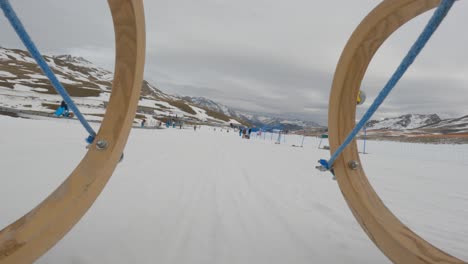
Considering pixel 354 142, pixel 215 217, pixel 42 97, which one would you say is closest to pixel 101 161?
pixel 215 217

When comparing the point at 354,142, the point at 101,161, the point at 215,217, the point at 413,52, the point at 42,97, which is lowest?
the point at 215,217

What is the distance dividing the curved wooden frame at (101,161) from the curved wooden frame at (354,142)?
1.30 m

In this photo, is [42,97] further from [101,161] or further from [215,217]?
[101,161]

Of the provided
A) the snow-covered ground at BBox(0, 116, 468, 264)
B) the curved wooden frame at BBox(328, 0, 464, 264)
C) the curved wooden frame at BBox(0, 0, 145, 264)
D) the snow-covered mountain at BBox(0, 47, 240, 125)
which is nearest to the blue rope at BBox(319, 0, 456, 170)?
the curved wooden frame at BBox(328, 0, 464, 264)

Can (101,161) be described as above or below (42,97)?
below

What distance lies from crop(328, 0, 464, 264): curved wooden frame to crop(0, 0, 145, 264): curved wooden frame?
130cm

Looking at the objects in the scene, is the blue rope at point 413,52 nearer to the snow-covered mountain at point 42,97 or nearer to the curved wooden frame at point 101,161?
the curved wooden frame at point 101,161

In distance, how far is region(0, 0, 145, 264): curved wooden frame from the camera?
1034 mm

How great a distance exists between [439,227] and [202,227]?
95.0 inches

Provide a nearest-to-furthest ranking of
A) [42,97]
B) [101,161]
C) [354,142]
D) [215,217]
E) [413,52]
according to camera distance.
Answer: [413,52] < [101,161] < [354,142] < [215,217] < [42,97]

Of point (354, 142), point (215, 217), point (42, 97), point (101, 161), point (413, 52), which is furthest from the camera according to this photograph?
point (42, 97)

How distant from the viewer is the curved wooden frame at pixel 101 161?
40.7 inches

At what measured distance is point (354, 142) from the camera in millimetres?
1677

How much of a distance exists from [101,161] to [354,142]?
1559mm
